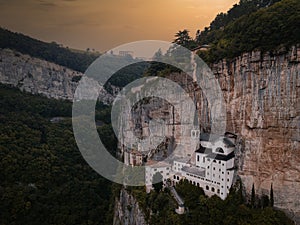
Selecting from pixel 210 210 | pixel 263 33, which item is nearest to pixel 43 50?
pixel 263 33

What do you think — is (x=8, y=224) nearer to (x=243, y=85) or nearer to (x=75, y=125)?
(x=75, y=125)

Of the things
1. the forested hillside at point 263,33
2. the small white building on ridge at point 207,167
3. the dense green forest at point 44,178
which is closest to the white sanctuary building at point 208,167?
the small white building on ridge at point 207,167

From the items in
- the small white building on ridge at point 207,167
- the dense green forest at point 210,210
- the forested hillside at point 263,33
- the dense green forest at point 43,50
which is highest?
the dense green forest at point 43,50

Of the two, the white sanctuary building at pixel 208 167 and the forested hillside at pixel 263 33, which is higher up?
the forested hillside at pixel 263 33

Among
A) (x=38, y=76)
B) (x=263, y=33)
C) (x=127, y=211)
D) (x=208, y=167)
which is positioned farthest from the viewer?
(x=38, y=76)

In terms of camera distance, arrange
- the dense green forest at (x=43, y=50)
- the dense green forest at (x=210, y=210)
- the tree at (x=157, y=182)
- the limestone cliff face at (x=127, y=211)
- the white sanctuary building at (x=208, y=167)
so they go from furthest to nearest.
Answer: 1. the dense green forest at (x=43, y=50)
2. the tree at (x=157, y=182)
3. the limestone cliff face at (x=127, y=211)
4. the white sanctuary building at (x=208, y=167)
5. the dense green forest at (x=210, y=210)

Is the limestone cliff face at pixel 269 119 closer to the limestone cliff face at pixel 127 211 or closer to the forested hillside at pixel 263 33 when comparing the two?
the forested hillside at pixel 263 33

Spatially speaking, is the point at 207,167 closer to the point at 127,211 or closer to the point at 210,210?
the point at 210,210

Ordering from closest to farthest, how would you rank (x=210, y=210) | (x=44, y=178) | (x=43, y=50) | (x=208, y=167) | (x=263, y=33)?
1. (x=263, y=33)
2. (x=210, y=210)
3. (x=208, y=167)
4. (x=44, y=178)
5. (x=43, y=50)

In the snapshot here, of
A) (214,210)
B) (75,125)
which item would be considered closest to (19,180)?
(75,125)
